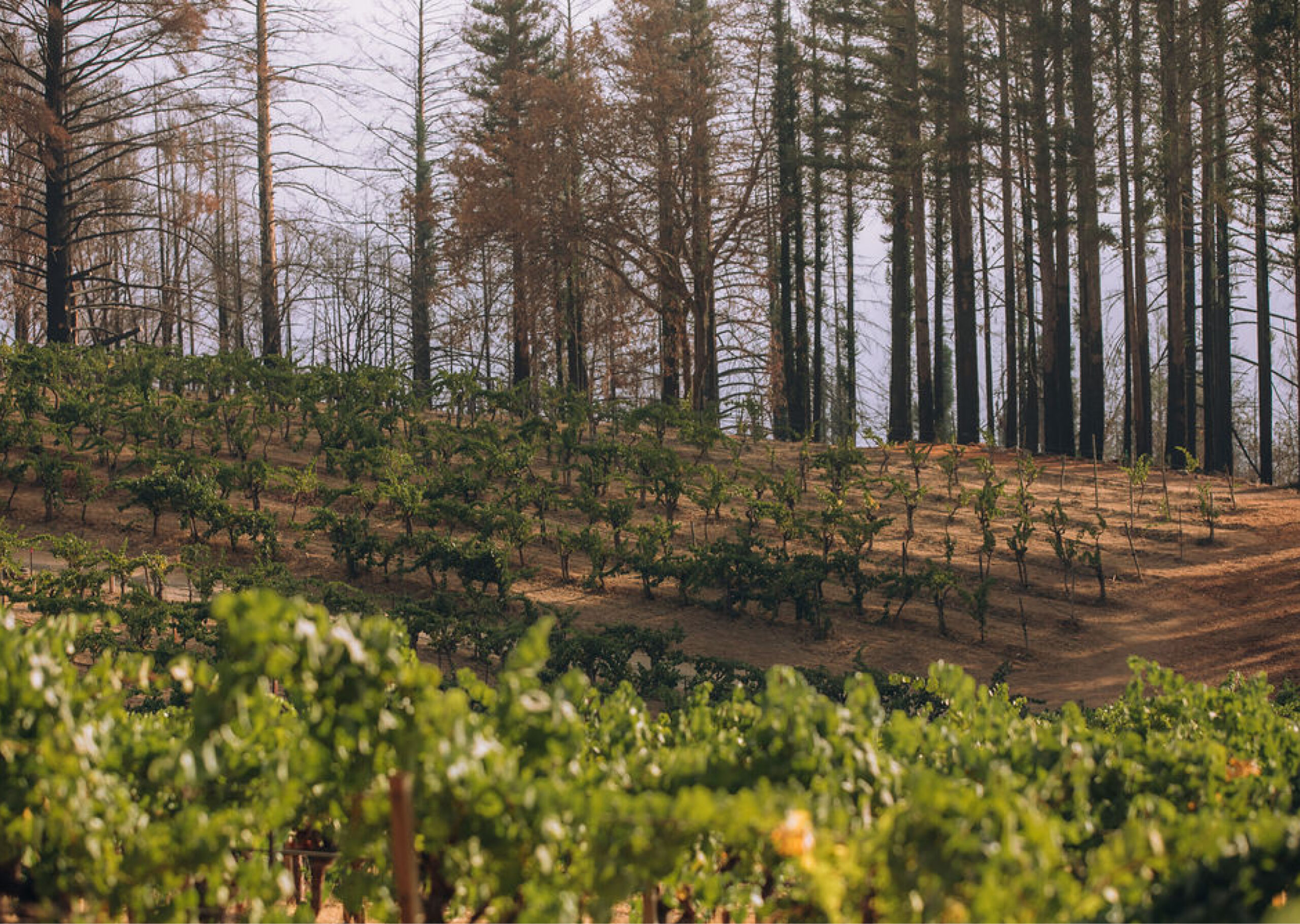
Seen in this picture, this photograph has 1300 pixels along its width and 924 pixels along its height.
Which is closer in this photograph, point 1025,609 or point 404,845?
point 404,845

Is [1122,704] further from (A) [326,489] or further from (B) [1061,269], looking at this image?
(B) [1061,269]

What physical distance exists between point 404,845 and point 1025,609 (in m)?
12.1

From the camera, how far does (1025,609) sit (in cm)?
1288

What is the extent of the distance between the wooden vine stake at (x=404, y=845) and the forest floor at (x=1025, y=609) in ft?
26.1

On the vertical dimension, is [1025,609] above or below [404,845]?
below

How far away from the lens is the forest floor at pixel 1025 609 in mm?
11086

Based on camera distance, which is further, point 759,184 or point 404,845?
point 759,184

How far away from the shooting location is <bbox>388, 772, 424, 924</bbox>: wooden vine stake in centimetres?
202

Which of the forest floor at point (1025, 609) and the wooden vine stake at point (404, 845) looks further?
the forest floor at point (1025, 609)

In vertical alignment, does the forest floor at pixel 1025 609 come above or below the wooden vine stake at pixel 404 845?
below

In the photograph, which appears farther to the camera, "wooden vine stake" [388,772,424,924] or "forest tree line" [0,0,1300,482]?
"forest tree line" [0,0,1300,482]

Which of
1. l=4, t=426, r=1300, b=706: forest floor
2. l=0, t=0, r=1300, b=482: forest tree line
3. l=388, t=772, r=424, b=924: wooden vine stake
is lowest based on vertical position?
l=4, t=426, r=1300, b=706: forest floor

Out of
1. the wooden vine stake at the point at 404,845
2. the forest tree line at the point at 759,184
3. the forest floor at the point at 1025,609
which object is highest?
the forest tree line at the point at 759,184

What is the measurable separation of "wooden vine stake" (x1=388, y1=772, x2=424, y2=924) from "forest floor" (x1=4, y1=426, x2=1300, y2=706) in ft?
26.1
